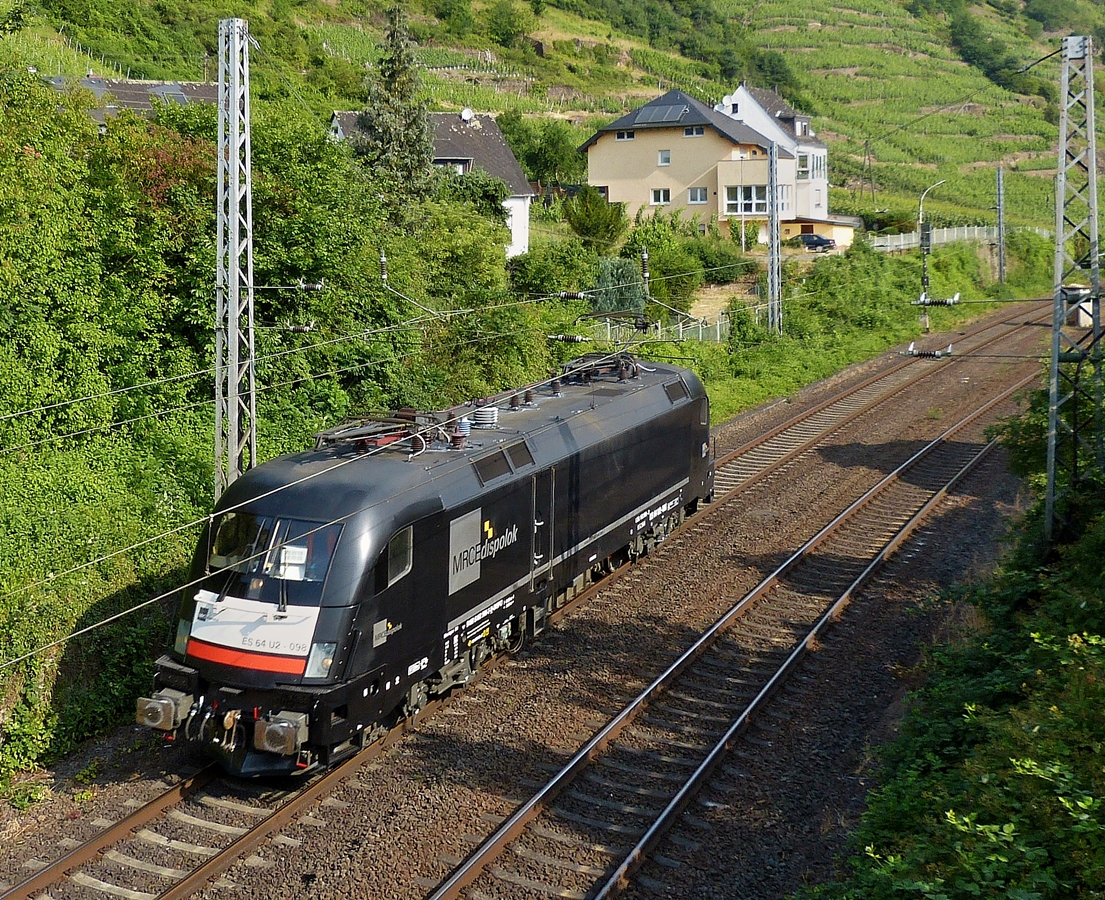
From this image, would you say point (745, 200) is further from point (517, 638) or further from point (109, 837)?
point (109, 837)

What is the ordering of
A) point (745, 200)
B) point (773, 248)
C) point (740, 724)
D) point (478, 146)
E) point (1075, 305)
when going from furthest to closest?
point (745, 200), point (478, 146), point (773, 248), point (1075, 305), point (740, 724)

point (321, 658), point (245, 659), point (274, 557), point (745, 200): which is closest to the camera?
point (321, 658)

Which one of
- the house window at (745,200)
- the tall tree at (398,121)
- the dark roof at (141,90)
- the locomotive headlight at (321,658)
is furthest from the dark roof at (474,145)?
the locomotive headlight at (321,658)

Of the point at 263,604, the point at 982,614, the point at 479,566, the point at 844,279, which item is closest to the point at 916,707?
the point at 982,614

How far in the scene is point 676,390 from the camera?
19438 mm

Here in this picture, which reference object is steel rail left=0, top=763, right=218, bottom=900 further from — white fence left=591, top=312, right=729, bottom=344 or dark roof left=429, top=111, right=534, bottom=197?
dark roof left=429, top=111, right=534, bottom=197

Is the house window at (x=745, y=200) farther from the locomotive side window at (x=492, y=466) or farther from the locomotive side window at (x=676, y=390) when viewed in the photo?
the locomotive side window at (x=492, y=466)

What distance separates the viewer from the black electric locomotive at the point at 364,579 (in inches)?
440

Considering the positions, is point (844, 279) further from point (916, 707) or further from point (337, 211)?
point (916, 707)

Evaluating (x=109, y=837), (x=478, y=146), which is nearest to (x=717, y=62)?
(x=478, y=146)

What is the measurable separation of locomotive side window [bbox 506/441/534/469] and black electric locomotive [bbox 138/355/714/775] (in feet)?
0.09

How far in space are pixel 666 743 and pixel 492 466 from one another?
3876mm

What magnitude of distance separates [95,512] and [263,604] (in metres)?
6.09

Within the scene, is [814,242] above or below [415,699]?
above
